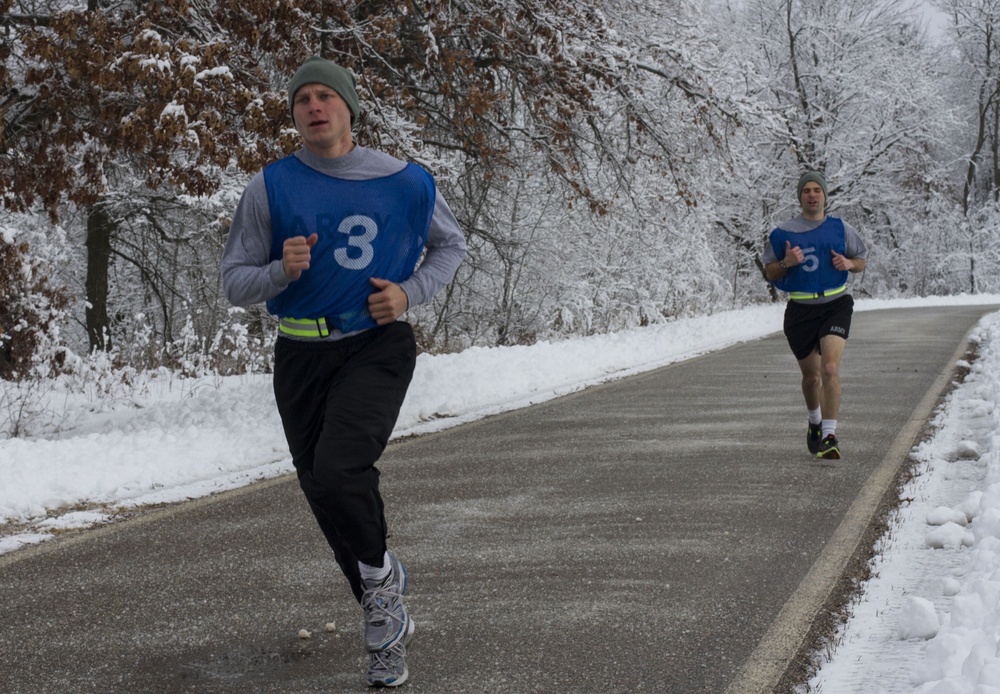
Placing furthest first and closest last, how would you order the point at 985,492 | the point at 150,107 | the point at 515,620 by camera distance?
the point at 150,107, the point at 985,492, the point at 515,620

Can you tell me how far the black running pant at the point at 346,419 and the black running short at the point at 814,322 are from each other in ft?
16.0

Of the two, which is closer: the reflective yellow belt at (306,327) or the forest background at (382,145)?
the reflective yellow belt at (306,327)

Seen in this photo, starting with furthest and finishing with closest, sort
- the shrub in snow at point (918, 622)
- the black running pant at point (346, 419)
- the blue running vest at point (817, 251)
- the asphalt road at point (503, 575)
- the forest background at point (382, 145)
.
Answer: the forest background at point (382, 145) → the blue running vest at point (817, 251) → the shrub in snow at point (918, 622) → the asphalt road at point (503, 575) → the black running pant at point (346, 419)

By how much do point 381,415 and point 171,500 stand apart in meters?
3.56

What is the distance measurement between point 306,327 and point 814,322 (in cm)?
524

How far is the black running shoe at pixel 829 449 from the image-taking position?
803cm

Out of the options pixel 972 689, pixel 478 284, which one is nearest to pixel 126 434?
pixel 972 689

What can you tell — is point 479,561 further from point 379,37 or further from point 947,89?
point 947,89

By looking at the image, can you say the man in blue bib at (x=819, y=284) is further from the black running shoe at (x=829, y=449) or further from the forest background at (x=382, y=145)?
the forest background at (x=382, y=145)

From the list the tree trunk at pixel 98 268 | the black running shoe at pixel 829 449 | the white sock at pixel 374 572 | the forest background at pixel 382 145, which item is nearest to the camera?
the white sock at pixel 374 572

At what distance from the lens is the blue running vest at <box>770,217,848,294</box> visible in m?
8.17

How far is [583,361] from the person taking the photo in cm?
1487

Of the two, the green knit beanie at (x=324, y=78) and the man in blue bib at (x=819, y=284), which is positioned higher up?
the green knit beanie at (x=324, y=78)

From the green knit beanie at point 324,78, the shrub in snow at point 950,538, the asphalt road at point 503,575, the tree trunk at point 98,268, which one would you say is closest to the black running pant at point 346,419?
the asphalt road at point 503,575
